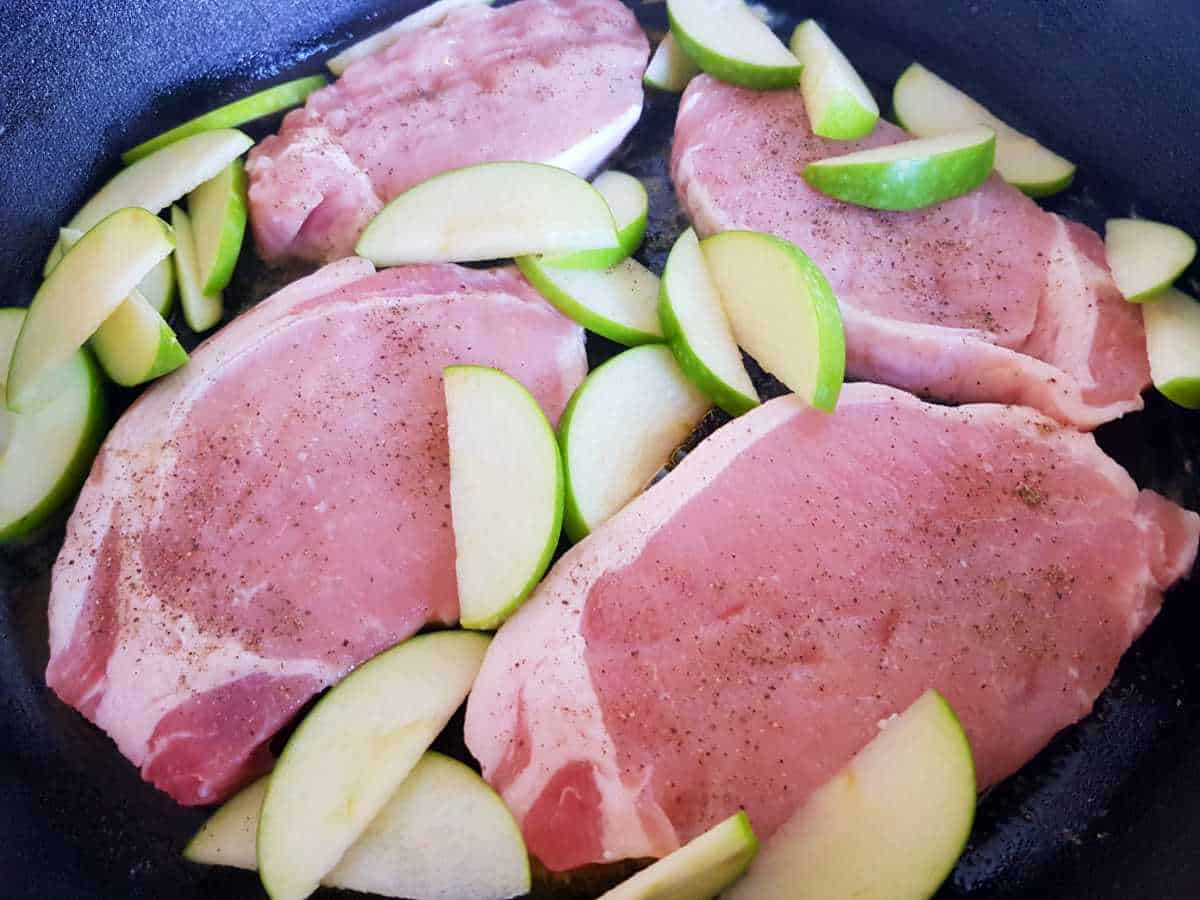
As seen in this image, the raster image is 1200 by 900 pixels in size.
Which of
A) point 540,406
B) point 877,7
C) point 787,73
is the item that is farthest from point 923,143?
point 540,406

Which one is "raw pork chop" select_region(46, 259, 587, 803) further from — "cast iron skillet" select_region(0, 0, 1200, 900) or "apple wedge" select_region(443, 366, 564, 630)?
"cast iron skillet" select_region(0, 0, 1200, 900)

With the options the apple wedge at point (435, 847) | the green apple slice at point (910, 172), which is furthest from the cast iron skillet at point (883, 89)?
the green apple slice at point (910, 172)

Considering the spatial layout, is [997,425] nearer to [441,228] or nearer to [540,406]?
[540,406]

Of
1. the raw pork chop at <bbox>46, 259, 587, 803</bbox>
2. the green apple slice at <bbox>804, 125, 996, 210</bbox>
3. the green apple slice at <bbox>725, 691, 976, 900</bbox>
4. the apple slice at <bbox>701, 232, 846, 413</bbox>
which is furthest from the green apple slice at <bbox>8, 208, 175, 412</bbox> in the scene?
the green apple slice at <bbox>725, 691, 976, 900</bbox>

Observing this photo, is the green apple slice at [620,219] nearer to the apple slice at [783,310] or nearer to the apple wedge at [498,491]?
the apple slice at [783,310]

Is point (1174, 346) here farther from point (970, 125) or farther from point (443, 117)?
point (443, 117)

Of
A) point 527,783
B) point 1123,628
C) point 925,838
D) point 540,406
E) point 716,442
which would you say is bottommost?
point 1123,628

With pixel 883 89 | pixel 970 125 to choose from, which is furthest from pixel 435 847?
pixel 883 89
